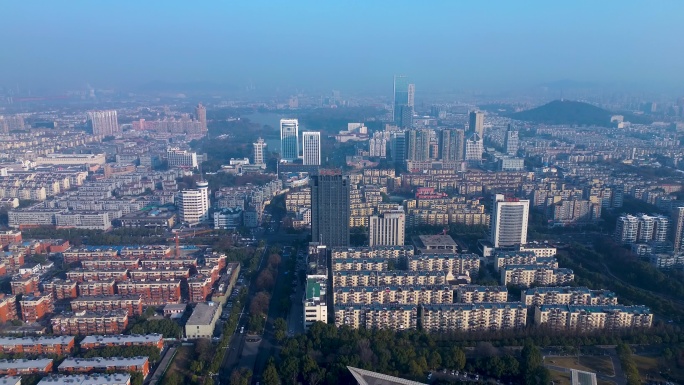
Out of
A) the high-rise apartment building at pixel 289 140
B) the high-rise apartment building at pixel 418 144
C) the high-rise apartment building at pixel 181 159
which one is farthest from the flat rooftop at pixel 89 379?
the high-rise apartment building at pixel 289 140

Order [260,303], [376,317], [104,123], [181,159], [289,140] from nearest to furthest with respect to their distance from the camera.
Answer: [376,317] < [260,303] < [181,159] < [289,140] < [104,123]

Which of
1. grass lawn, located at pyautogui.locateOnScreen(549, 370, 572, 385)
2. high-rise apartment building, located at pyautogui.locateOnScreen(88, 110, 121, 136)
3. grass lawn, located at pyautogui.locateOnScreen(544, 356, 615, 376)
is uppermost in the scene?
high-rise apartment building, located at pyautogui.locateOnScreen(88, 110, 121, 136)

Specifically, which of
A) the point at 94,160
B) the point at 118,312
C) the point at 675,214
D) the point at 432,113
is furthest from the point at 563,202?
the point at 432,113

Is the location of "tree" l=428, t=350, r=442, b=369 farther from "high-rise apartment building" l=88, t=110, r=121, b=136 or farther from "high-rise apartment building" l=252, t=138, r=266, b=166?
"high-rise apartment building" l=88, t=110, r=121, b=136

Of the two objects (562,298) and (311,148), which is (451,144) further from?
(562,298)

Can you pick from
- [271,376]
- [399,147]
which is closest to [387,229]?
[271,376]

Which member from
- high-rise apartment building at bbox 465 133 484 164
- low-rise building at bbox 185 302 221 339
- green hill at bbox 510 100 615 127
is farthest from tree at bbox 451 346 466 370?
green hill at bbox 510 100 615 127
